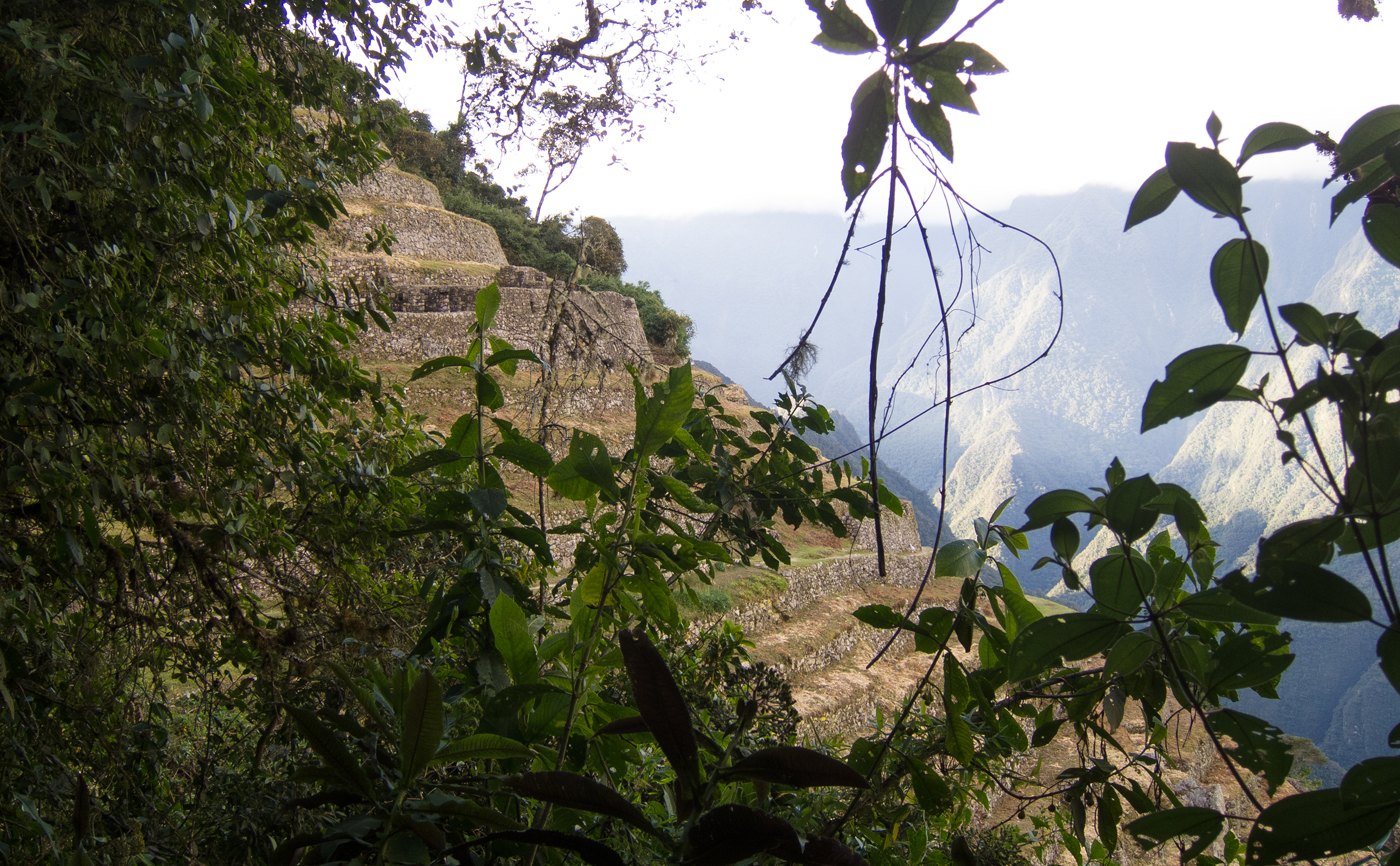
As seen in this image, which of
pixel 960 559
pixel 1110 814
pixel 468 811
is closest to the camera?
pixel 468 811

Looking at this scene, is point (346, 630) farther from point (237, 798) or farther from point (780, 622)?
point (780, 622)

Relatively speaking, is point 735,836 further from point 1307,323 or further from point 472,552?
point 472,552

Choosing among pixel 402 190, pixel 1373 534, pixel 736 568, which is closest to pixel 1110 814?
pixel 1373 534

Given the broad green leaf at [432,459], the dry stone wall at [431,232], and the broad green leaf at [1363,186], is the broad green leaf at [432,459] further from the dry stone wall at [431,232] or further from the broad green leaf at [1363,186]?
the dry stone wall at [431,232]

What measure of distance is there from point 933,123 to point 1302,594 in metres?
0.44

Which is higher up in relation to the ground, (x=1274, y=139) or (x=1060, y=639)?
(x=1274, y=139)

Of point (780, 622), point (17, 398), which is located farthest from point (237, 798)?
point (780, 622)

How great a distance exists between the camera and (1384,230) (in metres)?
0.41

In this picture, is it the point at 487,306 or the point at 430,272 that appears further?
the point at 430,272

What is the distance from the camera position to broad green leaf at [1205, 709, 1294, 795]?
512 mm

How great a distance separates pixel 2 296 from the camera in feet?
3.39

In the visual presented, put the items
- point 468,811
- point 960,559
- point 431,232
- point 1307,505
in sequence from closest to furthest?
point 468,811, point 960,559, point 1307,505, point 431,232

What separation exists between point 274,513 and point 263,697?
0.41 meters

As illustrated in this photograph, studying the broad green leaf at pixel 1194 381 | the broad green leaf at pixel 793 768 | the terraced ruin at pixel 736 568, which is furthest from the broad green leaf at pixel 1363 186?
the terraced ruin at pixel 736 568
